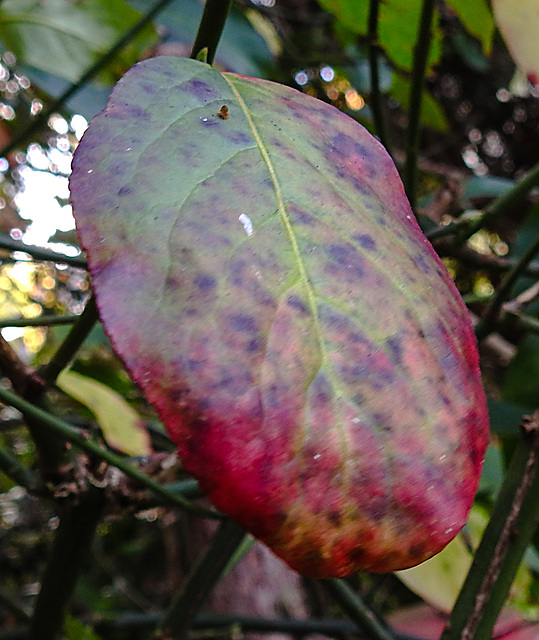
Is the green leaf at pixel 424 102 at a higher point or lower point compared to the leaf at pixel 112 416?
higher

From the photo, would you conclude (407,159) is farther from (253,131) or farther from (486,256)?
(253,131)

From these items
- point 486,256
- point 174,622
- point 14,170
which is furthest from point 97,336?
point 14,170

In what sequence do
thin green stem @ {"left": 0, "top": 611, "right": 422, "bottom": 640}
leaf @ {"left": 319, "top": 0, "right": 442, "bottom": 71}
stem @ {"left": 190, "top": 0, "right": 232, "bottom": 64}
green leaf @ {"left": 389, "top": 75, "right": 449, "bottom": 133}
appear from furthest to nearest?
1. green leaf @ {"left": 389, "top": 75, "right": 449, "bottom": 133}
2. thin green stem @ {"left": 0, "top": 611, "right": 422, "bottom": 640}
3. leaf @ {"left": 319, "top": 0, "right": 442, "bottom": 71}
4. stem @ {"left": 190, "top": 0, "right": 232, "bottom": 64}

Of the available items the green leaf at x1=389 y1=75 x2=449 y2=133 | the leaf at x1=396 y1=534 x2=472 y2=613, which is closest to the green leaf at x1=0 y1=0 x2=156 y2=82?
the green leaf at x1=389 y1=75 x2=449 y2=133

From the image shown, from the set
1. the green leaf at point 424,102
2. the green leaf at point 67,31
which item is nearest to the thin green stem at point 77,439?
the green leaf at point 67,31

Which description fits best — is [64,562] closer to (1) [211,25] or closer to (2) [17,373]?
(2) [17,373]

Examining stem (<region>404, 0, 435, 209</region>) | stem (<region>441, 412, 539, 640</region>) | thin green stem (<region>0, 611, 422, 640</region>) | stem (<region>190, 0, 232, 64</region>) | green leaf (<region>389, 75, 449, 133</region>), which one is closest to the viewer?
stem (<region>190, 0, 232, 64</region>)

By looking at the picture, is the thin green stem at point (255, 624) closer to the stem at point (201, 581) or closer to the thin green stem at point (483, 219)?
the stem at point (201, 581)

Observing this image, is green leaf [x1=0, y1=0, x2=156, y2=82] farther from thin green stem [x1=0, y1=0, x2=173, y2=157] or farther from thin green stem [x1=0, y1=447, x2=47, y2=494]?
thin green stem [x1=0, y1=447, x2=47, y2=494]
